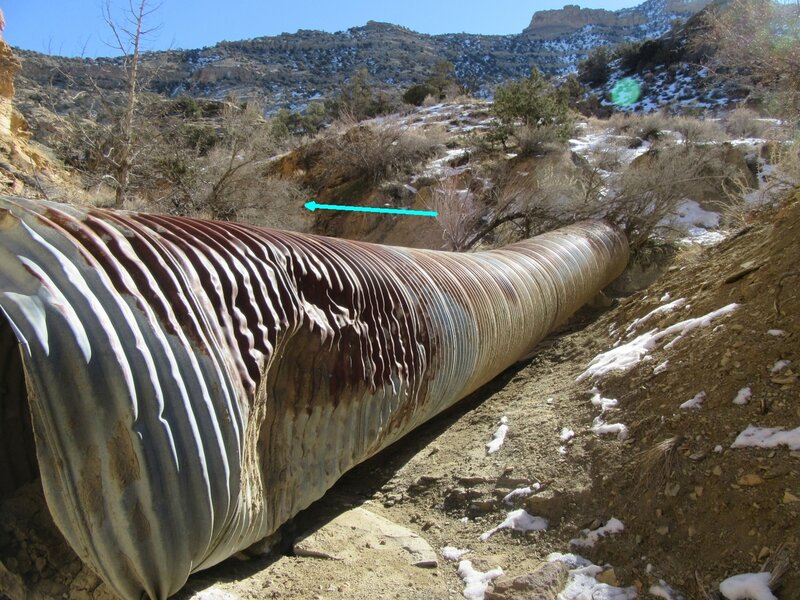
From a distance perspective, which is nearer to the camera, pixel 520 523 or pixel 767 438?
pixel 767 438

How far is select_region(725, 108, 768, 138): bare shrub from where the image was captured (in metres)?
15.5

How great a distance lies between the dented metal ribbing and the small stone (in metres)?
1.37

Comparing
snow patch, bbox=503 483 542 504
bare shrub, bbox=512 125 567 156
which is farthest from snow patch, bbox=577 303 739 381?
bare shrub, bbox=512 125 567 156

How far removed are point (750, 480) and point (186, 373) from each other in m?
1.95

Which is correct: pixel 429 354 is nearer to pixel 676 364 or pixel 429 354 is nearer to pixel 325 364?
pixel 325 364

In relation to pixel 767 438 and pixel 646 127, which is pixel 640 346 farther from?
pixel 646 127

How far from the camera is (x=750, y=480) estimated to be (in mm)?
1987

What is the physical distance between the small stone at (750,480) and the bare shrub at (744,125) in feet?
53.5

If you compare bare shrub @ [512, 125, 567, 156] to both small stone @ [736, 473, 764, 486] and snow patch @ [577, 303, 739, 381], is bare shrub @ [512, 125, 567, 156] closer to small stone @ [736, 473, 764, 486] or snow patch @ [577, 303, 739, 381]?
snow patch @ [577, 303, 739, 381]

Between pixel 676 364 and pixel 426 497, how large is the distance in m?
1.51

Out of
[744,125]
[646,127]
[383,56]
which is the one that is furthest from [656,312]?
[383,56]

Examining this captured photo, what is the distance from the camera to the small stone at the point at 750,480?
1.97m

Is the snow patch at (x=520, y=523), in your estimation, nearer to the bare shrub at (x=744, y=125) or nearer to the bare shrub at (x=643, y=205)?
the bare shrub at (x=643, y=205)
